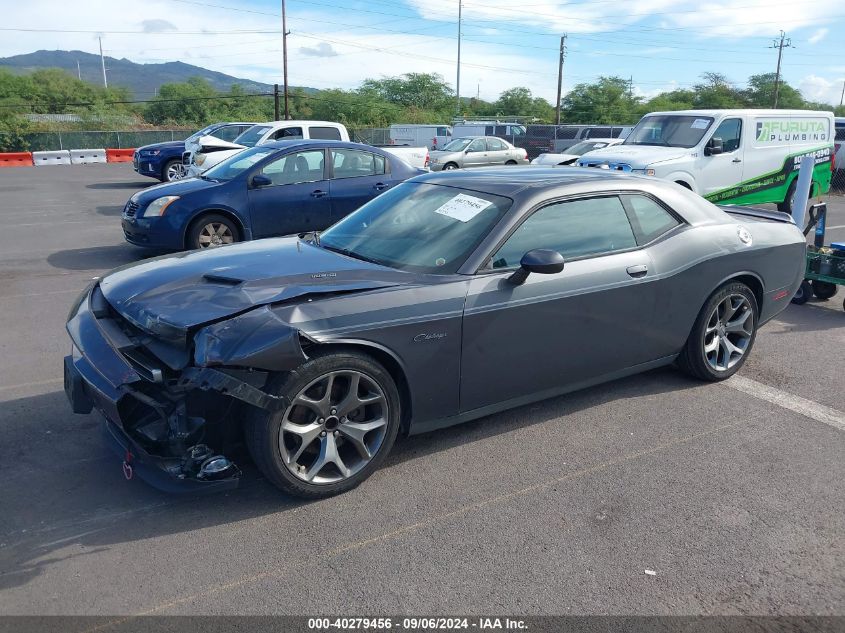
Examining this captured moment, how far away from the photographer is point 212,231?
28.8ft

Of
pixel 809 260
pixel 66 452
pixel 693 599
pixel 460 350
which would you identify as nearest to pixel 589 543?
pixel 693 599

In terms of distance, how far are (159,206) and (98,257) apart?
60.5 inches

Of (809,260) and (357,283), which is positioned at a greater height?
(357,283)

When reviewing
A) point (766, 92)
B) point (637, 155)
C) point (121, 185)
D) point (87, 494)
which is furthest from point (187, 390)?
point (766, 92)

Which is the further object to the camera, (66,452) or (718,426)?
(718,426)

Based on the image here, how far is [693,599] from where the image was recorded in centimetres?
278

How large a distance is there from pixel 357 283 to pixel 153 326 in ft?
3.37

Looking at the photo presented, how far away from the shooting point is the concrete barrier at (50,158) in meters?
27.8

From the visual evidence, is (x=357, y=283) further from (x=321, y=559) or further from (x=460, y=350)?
(x=321, y=559)

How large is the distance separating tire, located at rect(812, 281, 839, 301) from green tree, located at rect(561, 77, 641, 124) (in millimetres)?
→ 62871

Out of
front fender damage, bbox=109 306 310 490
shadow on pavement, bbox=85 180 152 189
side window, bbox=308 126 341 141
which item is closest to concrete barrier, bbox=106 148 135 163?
shadow on pavement, bbox=85 180 152 189

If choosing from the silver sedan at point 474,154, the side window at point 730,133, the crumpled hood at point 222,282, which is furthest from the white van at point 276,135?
the crumpled hood at point 222,282

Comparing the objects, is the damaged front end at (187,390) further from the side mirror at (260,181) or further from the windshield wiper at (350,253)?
the side mirror at (260,181)

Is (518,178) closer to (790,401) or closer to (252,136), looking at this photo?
(790,401)
